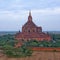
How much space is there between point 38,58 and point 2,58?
2.78 m

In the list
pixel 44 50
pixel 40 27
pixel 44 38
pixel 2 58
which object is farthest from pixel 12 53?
pixel 40 27

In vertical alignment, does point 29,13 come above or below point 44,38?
above

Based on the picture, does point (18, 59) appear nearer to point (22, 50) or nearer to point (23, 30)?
point (22, 50)

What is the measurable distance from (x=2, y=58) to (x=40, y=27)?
18902 millimetres

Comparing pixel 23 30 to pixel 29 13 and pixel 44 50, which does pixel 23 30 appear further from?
pixel 44 50

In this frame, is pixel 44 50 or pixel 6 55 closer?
pixel 6 55

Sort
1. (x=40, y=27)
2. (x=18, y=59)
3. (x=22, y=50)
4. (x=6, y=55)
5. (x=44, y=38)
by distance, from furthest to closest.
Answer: (x=40, y=27), (x=44, y=38), (x=22, y=50), (x=6, y=55), (x=18, y=59)

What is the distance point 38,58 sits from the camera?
2136 cm

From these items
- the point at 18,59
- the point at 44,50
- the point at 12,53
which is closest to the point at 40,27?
the point at 44,50

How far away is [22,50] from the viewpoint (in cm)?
2525

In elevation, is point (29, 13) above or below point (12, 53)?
above

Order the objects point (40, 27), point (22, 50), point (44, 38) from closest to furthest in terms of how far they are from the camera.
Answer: point (22, 50)
point (44, 38)
point (40, 27)

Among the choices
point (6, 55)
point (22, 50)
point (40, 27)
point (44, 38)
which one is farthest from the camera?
point (40, 27)

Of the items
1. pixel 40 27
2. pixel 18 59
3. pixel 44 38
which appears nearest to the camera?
pixel 18 59
